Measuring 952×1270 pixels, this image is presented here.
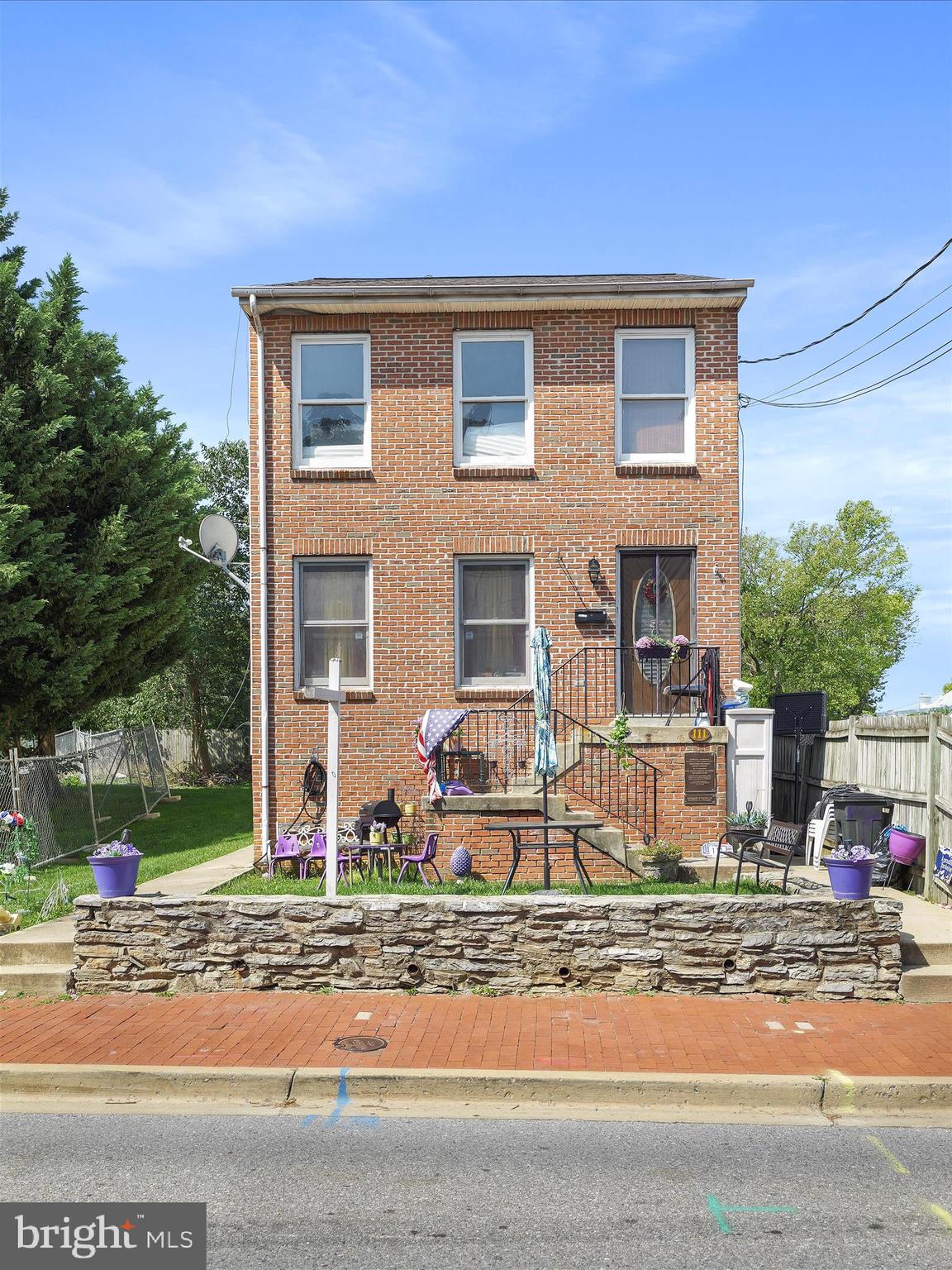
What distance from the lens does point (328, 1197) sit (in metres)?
5.15

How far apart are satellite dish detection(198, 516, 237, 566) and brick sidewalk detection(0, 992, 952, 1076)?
21.3 feet

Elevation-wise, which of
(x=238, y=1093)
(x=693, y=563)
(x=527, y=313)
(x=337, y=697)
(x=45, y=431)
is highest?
(x=527, y=313)

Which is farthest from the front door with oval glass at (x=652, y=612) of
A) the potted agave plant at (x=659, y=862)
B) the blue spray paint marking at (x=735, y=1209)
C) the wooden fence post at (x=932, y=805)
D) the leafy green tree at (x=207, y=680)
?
the leafy green tree at (x=207, y=680)

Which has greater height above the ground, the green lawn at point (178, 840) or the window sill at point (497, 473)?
the window sill at point (497, 473)

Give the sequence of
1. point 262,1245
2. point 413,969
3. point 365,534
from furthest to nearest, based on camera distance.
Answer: point 365,534
point 413,969
point 262,1245

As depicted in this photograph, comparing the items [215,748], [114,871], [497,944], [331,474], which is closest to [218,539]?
[331,474]

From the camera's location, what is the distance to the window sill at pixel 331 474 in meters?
14.2

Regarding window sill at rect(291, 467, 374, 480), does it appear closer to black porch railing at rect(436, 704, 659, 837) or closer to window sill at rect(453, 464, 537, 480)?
window sill at rect(453, 464, 537, 480)

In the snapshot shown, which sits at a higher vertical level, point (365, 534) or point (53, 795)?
point (365, 534)

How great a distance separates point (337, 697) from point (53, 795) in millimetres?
7403

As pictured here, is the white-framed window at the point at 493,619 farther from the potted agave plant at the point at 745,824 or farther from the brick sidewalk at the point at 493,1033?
the brick sidewalk at the point at 493,1033

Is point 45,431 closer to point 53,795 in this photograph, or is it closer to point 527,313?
point 53,795

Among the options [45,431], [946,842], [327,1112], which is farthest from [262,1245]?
[45,431]

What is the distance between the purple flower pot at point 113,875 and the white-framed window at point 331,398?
6.81 meters
